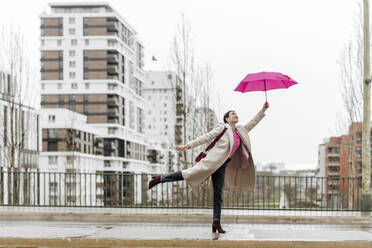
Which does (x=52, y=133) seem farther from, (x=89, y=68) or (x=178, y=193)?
(x=178, y=193)

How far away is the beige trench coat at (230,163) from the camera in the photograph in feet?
28.1

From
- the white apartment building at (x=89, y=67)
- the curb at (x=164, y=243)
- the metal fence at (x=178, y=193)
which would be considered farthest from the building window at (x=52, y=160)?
the curb at (x=164, y=243)

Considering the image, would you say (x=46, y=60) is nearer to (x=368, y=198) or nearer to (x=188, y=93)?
(x=188, y=93)

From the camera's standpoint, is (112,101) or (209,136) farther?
(112,101)

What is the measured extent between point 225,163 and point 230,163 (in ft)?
0.74

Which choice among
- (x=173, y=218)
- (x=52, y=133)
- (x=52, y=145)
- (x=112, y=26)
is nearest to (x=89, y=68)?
(x=112, y=26)

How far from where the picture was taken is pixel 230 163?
8898 millimetres

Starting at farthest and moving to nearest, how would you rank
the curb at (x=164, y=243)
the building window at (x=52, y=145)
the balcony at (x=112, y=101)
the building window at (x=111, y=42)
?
the building window at (x=111, y=42)
the balcony at (x=112, y=101)
the building window at (x=52, y=145)
the curb at (x=164, y=243)

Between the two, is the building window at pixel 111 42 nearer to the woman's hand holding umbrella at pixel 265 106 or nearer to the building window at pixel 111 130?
the building window at pixel 111 130

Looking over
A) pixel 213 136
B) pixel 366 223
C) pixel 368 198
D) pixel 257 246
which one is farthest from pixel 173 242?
pixel 368 198

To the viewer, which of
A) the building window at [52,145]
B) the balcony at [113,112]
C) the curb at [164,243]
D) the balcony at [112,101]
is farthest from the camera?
the balcony at [112,101]

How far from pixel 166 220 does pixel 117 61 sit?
333 feet

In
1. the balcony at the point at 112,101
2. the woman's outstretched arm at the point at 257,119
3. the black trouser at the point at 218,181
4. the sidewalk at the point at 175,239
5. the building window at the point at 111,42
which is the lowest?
the sidewalk at the point at 175,239

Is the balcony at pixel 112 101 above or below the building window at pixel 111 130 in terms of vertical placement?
above
